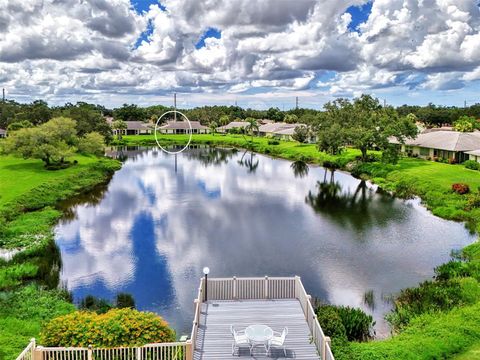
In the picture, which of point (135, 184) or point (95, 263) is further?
point (135, 184)

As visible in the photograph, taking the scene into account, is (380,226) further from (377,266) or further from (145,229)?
(145,229)

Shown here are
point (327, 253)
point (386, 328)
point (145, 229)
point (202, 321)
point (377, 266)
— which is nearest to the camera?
point (202, 321)

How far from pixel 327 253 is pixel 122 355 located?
17.7 meters

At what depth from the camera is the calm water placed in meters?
23.4

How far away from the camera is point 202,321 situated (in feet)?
54.7

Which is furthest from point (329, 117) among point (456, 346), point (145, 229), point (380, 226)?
point (456, 346)

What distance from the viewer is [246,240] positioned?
31266mm

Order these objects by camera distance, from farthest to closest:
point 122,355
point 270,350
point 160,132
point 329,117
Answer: point 160,132 < point 329,117 < point 270,350 < point 122,355

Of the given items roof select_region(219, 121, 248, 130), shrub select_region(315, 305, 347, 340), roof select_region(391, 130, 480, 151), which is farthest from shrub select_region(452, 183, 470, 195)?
roof select_region(219, 121, 248, 130)

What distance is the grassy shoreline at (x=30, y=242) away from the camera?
59.8 ft

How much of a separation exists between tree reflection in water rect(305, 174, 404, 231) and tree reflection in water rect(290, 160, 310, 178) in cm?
887

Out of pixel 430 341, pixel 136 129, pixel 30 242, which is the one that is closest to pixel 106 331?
pixel 430 341

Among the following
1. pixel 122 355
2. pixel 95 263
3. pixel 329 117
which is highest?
pixel 329 117

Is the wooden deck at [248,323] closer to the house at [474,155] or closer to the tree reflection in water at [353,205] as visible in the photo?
the tree reflection in water at [353,205]
